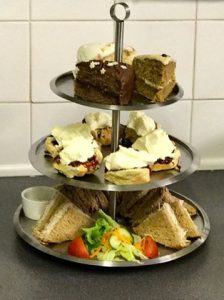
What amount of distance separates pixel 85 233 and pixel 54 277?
3.4 inches

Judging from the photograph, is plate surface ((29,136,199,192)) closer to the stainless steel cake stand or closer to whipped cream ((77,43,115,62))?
the stainless steel cake stand

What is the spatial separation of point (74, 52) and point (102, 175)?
1.21ft

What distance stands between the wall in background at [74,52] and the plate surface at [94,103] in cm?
21

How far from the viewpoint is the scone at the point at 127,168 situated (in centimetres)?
105

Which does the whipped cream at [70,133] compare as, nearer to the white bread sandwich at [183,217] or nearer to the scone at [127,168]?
the scone at [127,168]

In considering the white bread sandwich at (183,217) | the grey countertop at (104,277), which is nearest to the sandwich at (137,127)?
the white bread sandwich at (183,217)

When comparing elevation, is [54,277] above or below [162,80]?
below

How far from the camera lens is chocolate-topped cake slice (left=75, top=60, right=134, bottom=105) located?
1040mm

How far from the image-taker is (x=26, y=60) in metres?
1.36

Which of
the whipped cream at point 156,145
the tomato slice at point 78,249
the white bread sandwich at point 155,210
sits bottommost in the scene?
the tomato slice at point 78,249

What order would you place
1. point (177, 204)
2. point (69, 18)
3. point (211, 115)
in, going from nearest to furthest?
point (177, 204) < point (69, 18) < point (211, 115)

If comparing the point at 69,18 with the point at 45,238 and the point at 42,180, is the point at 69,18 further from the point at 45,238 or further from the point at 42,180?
the point at 45,238

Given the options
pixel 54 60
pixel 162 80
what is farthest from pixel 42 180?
pixel 162 80

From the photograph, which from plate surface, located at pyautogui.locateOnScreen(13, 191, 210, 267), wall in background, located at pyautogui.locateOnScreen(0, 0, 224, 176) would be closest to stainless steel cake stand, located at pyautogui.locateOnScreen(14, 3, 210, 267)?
plate surface, located at pyautogui.locateOnScreen(13, 191, 210, 267)
